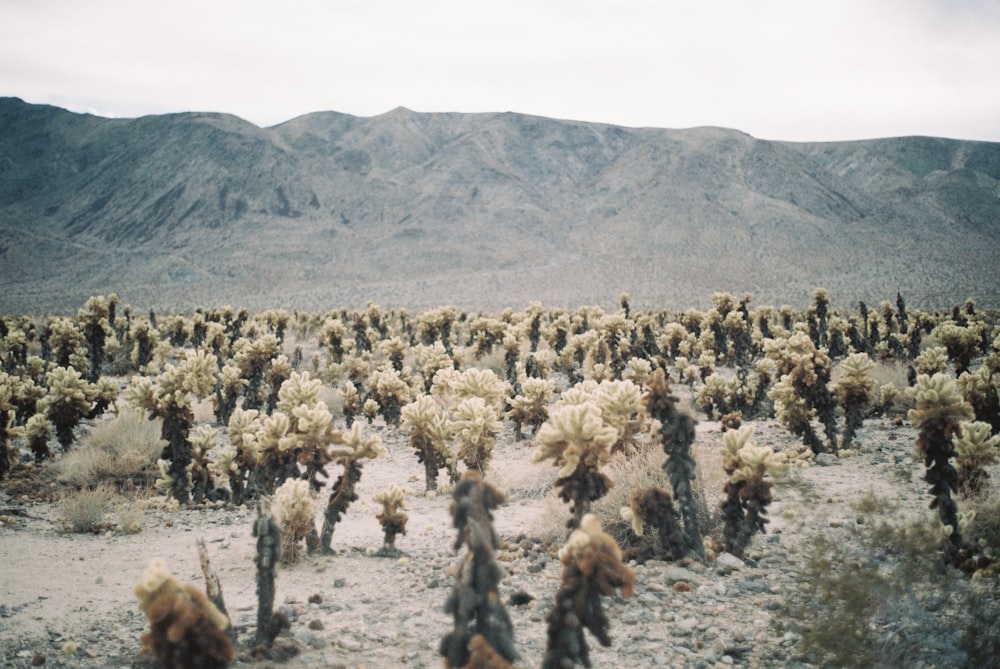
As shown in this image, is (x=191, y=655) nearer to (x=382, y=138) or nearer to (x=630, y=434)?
(x=630, y=434)

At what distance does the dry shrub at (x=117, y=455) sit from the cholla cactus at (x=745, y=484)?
8.37 metres

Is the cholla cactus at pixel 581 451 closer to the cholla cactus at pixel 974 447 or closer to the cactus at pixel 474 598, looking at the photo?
the cactus at pixel 474 598

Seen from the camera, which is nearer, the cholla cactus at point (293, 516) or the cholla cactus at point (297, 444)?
the cholla cactus at point (293, 516)

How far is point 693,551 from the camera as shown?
6523 millimetres

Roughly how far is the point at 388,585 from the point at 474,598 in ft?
10.6

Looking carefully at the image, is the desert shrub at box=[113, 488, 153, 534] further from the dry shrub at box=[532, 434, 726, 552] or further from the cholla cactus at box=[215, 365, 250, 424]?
the dry shrub at box=[532, 434, 726, 552]

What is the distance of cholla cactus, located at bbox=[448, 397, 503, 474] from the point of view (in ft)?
28.5

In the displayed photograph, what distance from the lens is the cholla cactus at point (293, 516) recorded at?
6711mm

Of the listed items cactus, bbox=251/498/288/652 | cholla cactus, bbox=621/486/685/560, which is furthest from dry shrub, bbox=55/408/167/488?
cholla cactus, bbox=621/486/685/560

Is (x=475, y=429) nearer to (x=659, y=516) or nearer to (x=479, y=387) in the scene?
(x=479, y=387)

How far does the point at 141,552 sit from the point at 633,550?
5749mm

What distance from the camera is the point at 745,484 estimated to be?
6105 mm

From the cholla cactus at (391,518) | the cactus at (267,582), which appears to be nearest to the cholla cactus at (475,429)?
the cholla cactus at (391,518)

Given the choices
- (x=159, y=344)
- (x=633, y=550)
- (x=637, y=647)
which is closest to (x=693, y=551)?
(x=633, y=550)
